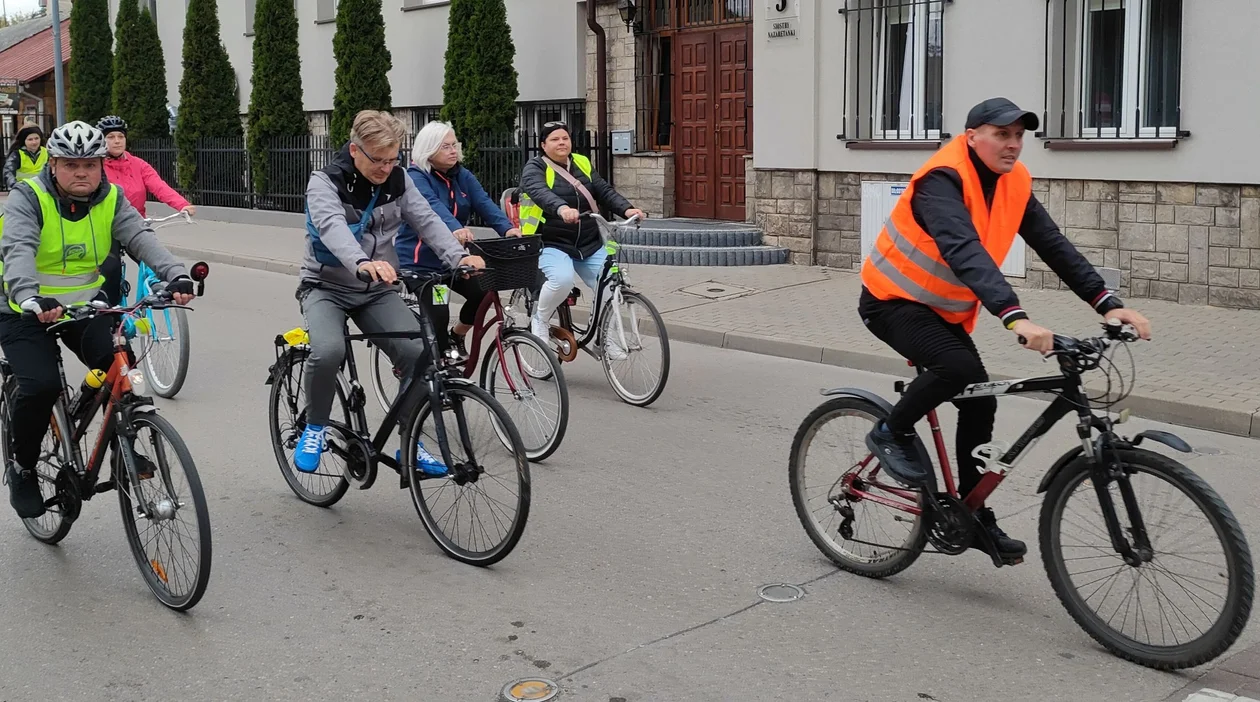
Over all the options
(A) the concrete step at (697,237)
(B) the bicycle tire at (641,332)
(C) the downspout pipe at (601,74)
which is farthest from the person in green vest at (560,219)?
(C) the downspout pipe at (601,74)

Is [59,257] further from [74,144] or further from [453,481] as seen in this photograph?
[453,481]

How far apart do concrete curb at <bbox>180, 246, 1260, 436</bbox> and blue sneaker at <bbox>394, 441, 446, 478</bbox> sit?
3329mm

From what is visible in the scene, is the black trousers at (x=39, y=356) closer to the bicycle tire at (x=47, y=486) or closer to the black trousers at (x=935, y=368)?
the bicycle tire at (x=47, y=486)

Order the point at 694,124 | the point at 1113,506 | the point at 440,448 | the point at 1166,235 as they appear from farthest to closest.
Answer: the point at 694,124 < the point at 1166,235 < the point at 440,448 < the point at 1113,506

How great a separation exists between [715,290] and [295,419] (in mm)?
7676

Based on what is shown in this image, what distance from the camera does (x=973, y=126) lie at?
473cm

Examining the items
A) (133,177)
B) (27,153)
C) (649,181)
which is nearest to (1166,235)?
(649,181)

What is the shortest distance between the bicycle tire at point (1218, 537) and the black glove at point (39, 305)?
138 inches

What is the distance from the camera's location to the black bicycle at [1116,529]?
420 centimetres

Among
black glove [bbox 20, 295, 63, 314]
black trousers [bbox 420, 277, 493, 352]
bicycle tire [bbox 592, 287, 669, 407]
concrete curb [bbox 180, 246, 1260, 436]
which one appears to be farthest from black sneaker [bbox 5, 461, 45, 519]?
concrete curb [bbox 180, 246, 1260, 436]

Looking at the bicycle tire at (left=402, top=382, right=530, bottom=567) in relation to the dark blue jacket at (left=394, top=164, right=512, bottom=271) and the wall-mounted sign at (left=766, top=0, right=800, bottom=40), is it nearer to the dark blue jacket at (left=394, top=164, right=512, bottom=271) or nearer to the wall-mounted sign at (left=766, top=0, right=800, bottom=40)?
the dark blue jacket at (left=394, top=164, right=512, bottom=271)

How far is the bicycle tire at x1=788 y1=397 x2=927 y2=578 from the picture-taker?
5.18 metres

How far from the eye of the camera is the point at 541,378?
7207mm

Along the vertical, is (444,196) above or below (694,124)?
below
